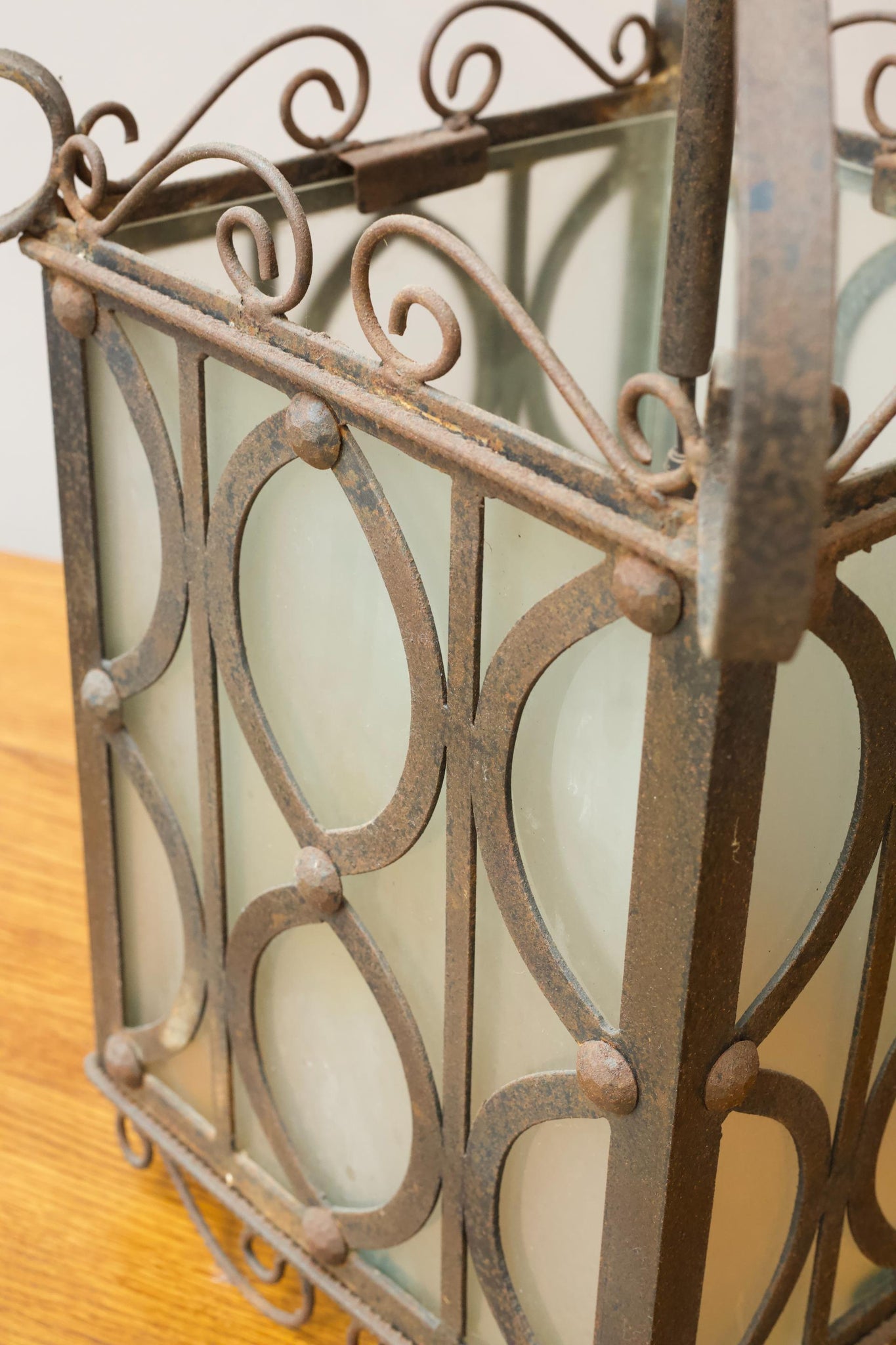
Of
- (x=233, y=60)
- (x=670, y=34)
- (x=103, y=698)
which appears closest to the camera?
(x=103, y=698)

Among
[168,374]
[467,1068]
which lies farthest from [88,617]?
[467,1068]

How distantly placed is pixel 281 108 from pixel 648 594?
0.33 meters

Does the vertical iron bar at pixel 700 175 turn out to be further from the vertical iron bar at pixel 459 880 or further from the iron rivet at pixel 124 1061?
the iron rivet at pixel 124 1061

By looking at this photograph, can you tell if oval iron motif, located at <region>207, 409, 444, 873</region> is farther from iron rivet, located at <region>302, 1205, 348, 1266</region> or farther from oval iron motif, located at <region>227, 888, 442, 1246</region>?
iron rivet, located at <region>302, 1205, 348, 1266</region>

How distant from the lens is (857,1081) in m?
0.50

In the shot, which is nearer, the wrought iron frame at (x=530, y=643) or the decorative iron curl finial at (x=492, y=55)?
the wrought iron frame at (x=530, y=643)

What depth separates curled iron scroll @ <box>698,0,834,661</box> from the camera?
27 cm

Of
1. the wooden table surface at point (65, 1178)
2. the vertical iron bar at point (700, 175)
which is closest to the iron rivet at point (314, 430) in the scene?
→ the vertical iron bar at point (700, 175)

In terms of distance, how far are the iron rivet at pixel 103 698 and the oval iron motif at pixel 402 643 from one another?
0.08 metres

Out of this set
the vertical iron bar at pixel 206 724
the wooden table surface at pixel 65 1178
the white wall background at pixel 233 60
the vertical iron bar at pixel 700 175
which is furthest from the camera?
the white wall background at pixel 233 60

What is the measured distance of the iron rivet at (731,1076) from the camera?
1.39 ft

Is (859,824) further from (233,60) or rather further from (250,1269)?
(233,60)

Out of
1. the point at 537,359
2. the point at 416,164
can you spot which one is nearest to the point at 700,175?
the point at 537,359

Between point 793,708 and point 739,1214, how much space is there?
0.58 feet
